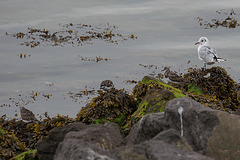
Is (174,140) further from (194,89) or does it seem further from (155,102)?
(194,89)

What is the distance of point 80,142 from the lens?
370 cm

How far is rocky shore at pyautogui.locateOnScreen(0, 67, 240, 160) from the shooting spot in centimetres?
365

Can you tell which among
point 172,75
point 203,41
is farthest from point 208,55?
point 172,75

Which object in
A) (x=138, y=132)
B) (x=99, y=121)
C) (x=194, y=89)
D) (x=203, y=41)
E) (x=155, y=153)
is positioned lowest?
(x=99, y=121)

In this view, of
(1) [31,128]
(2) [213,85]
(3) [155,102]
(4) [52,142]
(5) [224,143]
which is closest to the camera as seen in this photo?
(5) [224,143]

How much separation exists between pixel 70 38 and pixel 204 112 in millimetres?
11740

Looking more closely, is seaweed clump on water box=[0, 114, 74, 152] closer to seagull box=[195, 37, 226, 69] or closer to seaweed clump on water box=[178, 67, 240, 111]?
seaweed clump on water box=[178, 67, 240, 111]

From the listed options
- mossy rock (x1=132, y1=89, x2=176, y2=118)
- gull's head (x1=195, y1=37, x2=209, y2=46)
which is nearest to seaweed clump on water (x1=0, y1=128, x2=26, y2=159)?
mossy rock (x1=132, y1=89, x2=176, y2=118)

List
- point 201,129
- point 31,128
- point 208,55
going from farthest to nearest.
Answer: point 208,55
point 31,128
point 201,129

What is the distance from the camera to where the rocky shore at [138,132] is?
3.65 meters

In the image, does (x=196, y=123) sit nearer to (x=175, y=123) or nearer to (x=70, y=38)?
(x=175, y=123)

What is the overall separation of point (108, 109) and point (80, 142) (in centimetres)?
389

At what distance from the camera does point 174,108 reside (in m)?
4.90

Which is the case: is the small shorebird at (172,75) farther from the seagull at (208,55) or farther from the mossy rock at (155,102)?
the mossy rock at (155,102)
